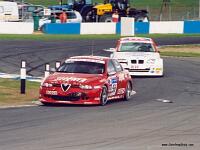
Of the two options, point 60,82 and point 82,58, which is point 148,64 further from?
point 60,82

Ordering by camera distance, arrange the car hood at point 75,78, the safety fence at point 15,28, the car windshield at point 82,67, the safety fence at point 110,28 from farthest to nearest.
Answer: the safety fence at point 110,28, the safety fence at point 15,28, the car windshield at point 82,67, the car hood at point 75,78

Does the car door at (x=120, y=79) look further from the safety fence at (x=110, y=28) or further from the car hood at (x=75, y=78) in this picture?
the safety fence at (x=110, y=28)

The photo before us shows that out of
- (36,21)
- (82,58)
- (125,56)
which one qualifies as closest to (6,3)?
(36,21)

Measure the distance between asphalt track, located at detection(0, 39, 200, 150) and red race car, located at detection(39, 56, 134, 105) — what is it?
0.30m

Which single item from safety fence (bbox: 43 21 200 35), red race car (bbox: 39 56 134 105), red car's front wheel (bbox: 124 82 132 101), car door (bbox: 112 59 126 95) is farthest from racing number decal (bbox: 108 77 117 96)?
safety fence (bbox: 43 21 200 35)

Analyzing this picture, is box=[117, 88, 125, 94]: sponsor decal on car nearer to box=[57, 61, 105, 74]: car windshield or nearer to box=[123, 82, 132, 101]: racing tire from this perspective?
box=[123, 82, 132, 101]: racing tire

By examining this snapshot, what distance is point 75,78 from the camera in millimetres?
19703

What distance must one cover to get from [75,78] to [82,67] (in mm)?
1125

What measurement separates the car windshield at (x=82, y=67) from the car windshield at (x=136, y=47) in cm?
884

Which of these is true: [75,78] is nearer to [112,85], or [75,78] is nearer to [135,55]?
[112,85]

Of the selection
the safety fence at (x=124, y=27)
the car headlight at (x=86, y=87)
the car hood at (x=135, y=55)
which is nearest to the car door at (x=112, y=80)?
the car headlight at (x=86, y=87)

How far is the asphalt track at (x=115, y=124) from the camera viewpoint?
42.3 ft

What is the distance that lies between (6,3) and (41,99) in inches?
1582

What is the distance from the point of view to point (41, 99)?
1959cm
